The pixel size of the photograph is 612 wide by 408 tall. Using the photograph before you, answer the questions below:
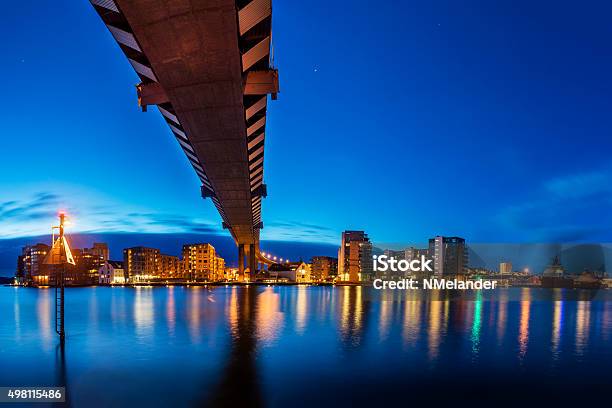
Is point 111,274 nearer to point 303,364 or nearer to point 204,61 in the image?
point 303,364

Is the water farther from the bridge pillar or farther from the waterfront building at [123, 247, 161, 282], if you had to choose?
the waterfront building at [123, 247, 161, 282]

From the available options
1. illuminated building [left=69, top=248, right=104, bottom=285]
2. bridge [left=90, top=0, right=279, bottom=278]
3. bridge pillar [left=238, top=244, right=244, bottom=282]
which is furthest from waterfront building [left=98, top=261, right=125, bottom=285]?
bridge [left=90, top=0, right=279, bottom=278]

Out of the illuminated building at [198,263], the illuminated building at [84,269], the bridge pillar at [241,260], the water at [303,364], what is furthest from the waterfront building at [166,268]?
the water at [303,364]

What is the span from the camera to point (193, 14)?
1042 centimetres

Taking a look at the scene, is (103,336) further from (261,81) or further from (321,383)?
(261,81)

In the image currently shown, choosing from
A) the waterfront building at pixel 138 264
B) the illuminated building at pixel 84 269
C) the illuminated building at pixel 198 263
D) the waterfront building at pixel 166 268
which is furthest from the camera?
the illuminated building at pixel 198 263

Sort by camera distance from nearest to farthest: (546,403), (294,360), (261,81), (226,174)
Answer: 1. (546,403)
2. (261,81)
3. (294,360)
4. (226,174)

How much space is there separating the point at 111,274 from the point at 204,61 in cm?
18563

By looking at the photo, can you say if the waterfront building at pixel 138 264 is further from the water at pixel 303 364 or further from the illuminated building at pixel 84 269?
the water at pixel 303 364

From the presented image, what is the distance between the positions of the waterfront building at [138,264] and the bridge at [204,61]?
571 feet

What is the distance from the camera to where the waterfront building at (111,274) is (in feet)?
571

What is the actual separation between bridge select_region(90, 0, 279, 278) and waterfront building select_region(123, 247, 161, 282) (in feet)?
571

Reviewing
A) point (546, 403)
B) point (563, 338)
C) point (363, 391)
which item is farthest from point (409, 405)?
point (563, 338)

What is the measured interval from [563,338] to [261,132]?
1065 inches
